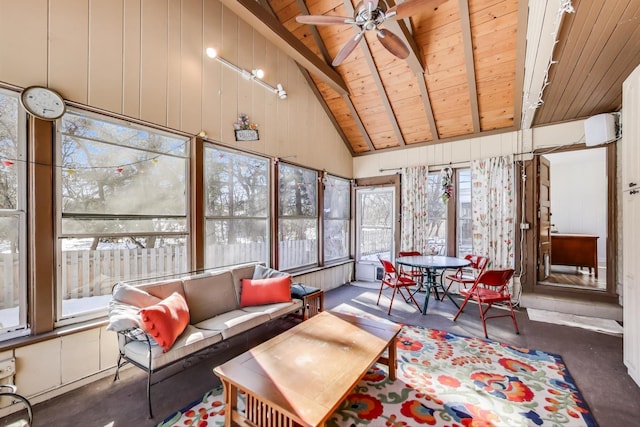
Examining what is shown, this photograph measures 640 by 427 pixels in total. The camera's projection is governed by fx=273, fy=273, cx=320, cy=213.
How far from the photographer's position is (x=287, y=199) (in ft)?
14.7

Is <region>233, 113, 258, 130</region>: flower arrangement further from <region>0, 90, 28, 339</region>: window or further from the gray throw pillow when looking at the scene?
<region>0, 90, 28, 339</region>: window

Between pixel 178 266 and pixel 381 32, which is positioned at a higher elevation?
pixel 381 32

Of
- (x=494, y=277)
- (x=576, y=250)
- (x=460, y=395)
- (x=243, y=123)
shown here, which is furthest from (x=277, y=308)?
(x=576, y=250)

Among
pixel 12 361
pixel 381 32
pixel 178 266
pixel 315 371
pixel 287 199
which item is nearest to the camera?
pixel 315 371

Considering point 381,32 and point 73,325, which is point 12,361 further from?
point 381,32

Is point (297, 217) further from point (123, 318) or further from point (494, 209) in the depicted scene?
point (494, 209)

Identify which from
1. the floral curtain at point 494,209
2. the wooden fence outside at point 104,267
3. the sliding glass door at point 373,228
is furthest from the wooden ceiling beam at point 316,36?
the wooden fence outside at point 104,267

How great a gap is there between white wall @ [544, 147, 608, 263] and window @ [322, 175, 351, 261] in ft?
16.5

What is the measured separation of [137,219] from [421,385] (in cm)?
295

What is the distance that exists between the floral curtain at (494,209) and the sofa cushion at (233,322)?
3737 millimetres

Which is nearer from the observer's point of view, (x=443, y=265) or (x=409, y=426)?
(x=409, y=426)

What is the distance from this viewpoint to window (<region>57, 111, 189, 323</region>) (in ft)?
7.45

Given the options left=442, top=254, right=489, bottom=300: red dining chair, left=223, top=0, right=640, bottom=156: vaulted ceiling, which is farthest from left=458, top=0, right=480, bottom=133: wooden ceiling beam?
left=442, top=254, right=489, bottom=300: red dining chair

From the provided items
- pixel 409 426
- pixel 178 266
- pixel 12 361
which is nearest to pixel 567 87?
pixel 409 426
